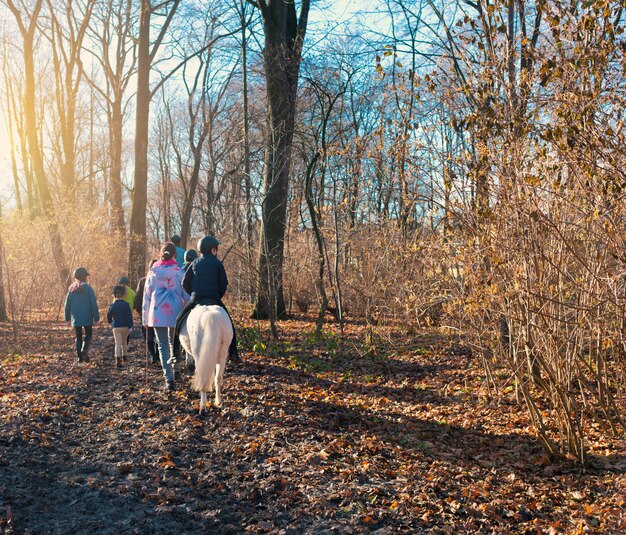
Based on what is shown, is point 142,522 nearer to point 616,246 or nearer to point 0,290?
point 616,246

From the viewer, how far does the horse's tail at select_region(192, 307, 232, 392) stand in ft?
23.1

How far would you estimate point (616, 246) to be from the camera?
175 inches

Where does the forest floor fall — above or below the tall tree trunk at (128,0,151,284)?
below

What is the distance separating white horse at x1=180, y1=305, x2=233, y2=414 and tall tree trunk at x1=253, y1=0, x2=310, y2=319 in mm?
4612

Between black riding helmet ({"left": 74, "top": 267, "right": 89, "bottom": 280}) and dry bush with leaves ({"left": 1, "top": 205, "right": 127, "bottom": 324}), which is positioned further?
dry bush with leaves ({"left": 1, "top": 205, "right": 127, "bottom": 324})

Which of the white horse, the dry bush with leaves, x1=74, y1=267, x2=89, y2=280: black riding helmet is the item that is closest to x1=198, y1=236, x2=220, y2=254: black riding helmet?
the white horse

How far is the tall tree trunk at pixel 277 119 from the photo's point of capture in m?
13.0

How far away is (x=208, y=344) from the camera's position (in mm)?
7043

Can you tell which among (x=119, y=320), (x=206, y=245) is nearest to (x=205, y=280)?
(x=206, y=245)

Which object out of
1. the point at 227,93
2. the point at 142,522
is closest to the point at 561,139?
the point at 142,522

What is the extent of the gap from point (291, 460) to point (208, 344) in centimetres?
191

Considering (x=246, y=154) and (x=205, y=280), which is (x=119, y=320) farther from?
(x=246, y=154)

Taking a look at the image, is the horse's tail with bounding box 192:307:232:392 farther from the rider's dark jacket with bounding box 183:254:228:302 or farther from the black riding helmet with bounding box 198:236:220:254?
the black riding helmet with bounding box 198:236:220:254

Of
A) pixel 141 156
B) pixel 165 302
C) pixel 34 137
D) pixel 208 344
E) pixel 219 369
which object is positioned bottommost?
pixel 219 369
